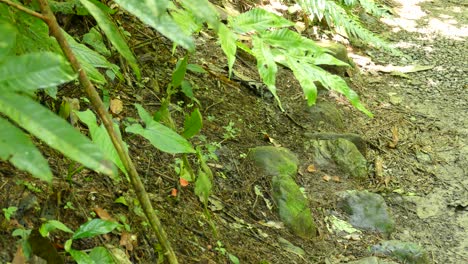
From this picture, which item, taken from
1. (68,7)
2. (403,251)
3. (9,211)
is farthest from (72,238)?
(403,251)

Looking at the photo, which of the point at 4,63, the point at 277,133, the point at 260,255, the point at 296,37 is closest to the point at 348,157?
the point at 277,133

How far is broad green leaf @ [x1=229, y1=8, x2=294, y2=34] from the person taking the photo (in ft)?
4.47

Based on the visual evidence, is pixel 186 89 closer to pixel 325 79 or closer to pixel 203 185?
pixel 203 185

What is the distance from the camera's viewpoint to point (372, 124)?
442cm

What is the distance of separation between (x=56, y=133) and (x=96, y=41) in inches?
77.6

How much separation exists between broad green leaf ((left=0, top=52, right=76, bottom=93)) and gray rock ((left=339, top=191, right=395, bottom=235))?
109 inches

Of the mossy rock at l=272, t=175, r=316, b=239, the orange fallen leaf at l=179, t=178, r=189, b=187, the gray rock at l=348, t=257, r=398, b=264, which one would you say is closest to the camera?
the orange fallen leaf at l=179, t=178, r=189, b=187

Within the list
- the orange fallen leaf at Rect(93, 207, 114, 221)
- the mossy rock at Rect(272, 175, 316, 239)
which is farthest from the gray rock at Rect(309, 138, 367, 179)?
the orange fallen leaf at Rect(93, 207, 114, 221)

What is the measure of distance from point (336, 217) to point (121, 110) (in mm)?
1394

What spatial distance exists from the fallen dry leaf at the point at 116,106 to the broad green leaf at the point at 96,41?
21 cm

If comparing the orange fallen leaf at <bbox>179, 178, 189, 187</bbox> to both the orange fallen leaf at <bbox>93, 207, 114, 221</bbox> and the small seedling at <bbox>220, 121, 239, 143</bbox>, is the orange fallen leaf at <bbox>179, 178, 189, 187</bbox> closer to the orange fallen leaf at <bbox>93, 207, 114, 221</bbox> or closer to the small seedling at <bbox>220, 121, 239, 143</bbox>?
the orange fallen leaf at <bbox>93, 207, 114, 221</bbox>

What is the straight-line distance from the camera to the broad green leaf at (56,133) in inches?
26.2

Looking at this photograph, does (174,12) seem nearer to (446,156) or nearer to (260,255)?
(260,255)

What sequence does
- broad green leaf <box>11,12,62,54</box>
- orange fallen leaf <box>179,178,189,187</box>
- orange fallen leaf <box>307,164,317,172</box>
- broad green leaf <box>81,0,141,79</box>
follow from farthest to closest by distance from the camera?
orange fallen leaf <box>307,164,317,172</box>, orange fallen leaf <box>179,178,189,187</box>, broad green leaf <box>11,12,62,54</box>, broad green leaf <box>81,0,141,79</box>
